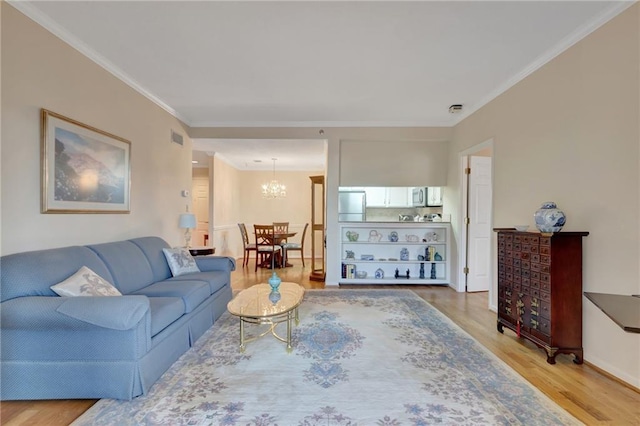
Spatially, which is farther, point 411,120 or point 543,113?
point 411,120

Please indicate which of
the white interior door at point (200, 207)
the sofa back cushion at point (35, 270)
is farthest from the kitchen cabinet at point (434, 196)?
the white interior door at point (200, 207)

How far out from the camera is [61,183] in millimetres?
2490

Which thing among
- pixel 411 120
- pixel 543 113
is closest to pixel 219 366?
pixel 543 113

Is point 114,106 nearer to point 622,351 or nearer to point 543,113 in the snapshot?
point 543,113

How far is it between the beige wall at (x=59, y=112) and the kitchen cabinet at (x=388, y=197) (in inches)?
140

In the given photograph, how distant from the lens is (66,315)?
69.2 inches

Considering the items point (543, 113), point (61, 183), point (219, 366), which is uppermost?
point (543, 113)

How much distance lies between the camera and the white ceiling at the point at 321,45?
85.0 inches

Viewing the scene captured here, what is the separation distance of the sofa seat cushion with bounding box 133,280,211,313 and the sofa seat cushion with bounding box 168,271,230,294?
5.8 inches

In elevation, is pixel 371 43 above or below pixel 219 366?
above

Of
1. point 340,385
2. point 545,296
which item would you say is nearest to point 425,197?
point 545,296

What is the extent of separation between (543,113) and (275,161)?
18.4ft

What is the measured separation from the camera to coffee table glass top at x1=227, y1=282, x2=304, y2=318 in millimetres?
2396

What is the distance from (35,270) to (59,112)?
4.50 feet
